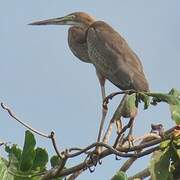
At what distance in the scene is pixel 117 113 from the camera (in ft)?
8.76

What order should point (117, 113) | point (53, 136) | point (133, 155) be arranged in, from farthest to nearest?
point (117, 113) → point (53, 136) → point (133, 155)

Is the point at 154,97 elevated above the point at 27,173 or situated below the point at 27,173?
above

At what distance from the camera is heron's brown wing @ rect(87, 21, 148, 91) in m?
4.21

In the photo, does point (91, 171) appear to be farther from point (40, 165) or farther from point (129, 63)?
point (129, 63)

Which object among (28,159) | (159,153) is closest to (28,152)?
(28,159)

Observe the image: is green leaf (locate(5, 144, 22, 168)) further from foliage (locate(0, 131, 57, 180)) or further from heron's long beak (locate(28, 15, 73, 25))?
heron's long beak (locate(28, 15, 73, 25))

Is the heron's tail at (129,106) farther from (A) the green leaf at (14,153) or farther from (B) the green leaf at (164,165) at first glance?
(A) the green leaf at (14,153)

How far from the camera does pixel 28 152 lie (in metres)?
2.83

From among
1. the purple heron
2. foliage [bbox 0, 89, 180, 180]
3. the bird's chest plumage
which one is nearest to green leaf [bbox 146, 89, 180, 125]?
foliage [bbox 0, 89, 180, 180]

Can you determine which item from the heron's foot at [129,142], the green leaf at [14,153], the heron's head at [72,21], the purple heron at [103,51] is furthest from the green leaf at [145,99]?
the heron's head at [72,21]

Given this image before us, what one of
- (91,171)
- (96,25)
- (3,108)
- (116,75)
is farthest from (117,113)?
(96,25)

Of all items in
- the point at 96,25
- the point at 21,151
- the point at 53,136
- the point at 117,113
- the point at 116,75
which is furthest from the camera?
the point at 96,25

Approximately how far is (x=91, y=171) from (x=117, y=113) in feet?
0.98

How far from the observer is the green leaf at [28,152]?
2.80 meters
